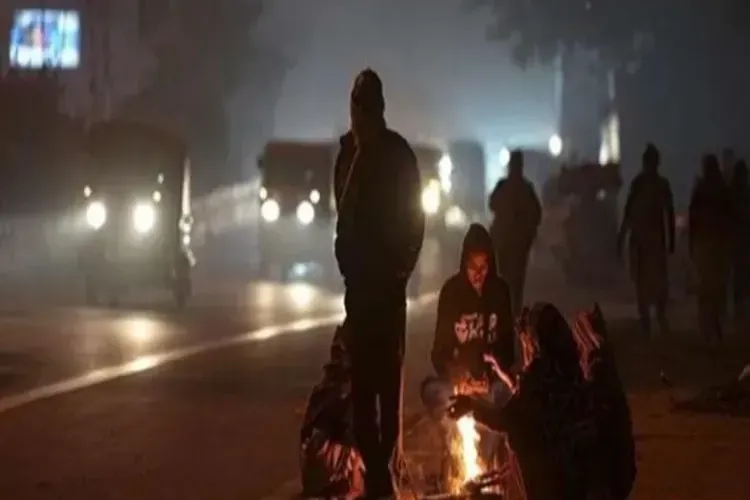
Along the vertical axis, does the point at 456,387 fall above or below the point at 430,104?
below

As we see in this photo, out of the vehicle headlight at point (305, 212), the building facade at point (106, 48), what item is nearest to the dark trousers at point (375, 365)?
the vehicle headlight at point (305, 212)

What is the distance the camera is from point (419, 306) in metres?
25.4

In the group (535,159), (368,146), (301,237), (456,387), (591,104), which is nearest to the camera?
(368,146)

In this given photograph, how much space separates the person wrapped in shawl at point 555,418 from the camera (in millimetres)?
6691

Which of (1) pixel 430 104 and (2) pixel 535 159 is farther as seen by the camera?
(1) pixel 430 104

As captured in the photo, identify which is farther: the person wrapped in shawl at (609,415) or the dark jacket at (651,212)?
the dark jacket at (651,212)

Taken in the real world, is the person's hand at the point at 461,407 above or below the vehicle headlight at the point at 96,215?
below

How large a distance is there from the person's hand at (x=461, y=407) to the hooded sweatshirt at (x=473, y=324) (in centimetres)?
204

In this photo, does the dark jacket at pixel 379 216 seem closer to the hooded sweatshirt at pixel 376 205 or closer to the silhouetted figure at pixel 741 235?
the hooded sweatshirt at pixel 376 205

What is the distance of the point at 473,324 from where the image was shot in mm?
9305

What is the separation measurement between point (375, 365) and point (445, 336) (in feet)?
4.70

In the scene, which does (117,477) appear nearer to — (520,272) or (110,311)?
(520,272)

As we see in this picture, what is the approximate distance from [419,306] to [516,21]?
17895 mm

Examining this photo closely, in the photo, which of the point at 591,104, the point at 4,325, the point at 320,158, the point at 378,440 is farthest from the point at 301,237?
the point at 591,104
